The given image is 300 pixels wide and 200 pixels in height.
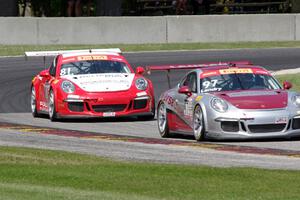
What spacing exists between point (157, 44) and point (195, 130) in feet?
65.4

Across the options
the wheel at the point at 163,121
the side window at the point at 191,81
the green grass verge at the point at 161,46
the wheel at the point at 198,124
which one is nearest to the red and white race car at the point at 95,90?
the wheel at the point at 163,121

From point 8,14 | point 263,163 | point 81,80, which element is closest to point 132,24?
point 8,14

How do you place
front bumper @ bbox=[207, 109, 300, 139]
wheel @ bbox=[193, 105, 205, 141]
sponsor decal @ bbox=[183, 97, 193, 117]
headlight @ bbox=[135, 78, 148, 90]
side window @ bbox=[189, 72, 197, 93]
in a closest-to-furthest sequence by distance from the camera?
front bumper @ bbox=[207, 109, 300, 139], wheel @ bbox=[193, 105, 205, 141], sponsor decal @ bbox=[183, 97, 193, 117], side window @ bbox=[189, 72, 197, 93], headlight @ bbox=[135, 78, 148, 90]

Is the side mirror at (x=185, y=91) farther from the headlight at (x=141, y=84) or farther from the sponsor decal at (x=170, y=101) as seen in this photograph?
the headlight at (x=141, y=84)

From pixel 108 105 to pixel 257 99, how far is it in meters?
4.68

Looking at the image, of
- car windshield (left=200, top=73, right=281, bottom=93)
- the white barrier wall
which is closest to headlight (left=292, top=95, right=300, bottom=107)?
car windshield (left=200, top=73, right=281, bottom=93)

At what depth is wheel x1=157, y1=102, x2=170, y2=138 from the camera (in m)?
17.8

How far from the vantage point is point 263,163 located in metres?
13.3

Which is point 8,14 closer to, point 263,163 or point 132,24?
point 132,24

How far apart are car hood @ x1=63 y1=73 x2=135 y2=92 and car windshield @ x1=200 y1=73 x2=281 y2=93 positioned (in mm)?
3392

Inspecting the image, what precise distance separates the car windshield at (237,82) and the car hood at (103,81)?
339 cm

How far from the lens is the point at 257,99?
16.4 meters

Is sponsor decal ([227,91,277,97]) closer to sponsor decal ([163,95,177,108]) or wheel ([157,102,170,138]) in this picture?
sponsor decal ([163,95,177,108])

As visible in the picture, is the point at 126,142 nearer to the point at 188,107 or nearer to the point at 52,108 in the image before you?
the point at 188,107
